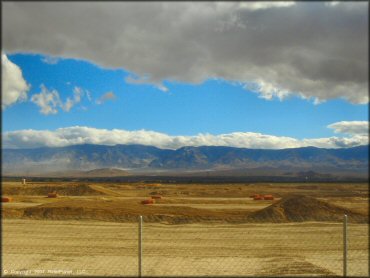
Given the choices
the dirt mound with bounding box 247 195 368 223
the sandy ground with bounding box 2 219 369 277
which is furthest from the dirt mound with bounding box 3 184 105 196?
the sandy ground with bounding box 2 219 369 277

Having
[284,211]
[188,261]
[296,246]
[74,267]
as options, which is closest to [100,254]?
[74,267]

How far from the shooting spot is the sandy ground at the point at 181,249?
16.5 meters

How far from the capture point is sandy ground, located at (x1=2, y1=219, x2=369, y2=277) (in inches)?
651

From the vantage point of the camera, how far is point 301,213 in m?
36.6

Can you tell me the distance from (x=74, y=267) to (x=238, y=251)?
8.14 meters

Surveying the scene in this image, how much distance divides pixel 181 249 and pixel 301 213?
18.1 m

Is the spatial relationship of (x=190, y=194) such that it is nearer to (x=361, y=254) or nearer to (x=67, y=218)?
(x=67, y=218)

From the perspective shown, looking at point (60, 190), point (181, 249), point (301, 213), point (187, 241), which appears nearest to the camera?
point (181, 249)

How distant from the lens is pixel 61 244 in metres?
22.6

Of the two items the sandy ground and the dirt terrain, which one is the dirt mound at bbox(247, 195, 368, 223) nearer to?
the dirt terrain

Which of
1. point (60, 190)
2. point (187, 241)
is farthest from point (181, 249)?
point (60, 190)

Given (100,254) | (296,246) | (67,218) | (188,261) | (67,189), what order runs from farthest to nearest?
(67,189)
(67,218)
(296,246)
(100,254)
(188,261)

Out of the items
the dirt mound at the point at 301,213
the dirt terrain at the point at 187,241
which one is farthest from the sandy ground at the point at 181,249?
the dirt mound at the point at 301,213

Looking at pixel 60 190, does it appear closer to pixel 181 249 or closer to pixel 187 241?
pixel 187 241
